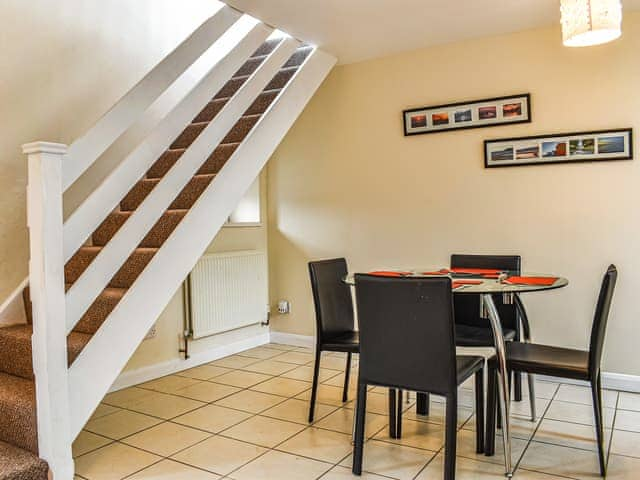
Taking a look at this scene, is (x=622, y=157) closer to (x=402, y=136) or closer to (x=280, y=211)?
(x=402, y=136)

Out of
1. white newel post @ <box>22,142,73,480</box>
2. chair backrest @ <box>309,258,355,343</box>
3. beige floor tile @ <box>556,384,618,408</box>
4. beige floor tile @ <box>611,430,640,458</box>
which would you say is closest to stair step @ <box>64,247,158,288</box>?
white newel post @ <box>22,142,73,480</box>

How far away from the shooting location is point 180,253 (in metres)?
2.92

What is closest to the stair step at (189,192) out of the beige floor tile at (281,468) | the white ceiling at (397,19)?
the white ceiling at (397,19)

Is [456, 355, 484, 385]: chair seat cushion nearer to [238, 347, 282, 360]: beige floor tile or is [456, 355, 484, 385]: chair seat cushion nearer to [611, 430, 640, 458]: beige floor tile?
[611, 430, 640, 458]: beige floor tile

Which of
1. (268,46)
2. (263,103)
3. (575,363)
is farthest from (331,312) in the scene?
(268,46)

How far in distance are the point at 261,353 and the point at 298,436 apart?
6.23 ft

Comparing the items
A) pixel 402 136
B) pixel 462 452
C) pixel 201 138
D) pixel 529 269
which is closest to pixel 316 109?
pixel 402 136

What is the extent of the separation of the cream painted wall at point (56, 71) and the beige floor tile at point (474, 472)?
2495 millimetres

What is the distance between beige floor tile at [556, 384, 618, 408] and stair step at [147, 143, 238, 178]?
8.80 ft

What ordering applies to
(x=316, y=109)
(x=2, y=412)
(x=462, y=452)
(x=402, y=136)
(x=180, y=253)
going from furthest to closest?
(x=316, y=109), (x=402, y=136), (x=180, y=253), (x=462, y=452), (x=2, y=412)

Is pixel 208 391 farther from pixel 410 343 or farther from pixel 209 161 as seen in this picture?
pixel 410 343

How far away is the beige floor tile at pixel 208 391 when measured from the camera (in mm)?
3615

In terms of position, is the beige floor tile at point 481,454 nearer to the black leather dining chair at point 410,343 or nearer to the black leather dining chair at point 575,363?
the black leather dining chair at point 575,363

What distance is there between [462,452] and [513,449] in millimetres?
262
